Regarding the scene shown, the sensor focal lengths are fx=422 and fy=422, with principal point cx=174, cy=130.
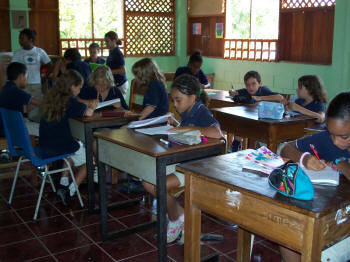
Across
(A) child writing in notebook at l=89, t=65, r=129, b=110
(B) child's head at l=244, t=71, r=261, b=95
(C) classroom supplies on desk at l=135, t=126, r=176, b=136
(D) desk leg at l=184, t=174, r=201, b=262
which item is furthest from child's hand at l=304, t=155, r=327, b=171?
(B) child's head at l=244, t=71, r=261, b=95

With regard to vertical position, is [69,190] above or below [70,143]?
below

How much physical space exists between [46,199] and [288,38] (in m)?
4.52

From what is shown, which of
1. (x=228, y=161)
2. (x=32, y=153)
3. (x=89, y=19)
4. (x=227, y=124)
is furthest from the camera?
(x=89, y=19)

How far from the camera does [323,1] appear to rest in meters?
5.92

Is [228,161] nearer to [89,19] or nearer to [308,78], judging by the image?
[308,78]

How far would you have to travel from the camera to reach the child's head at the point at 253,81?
181 inches

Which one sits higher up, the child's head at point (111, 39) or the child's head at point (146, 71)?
the child's head at point (111, 39)

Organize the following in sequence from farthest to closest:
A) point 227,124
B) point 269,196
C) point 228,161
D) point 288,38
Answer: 1. point 288,38
2. point 227,124
3. point 228,161
4. point 269,196

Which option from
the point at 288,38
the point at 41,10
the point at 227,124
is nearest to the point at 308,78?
the point at 227,124

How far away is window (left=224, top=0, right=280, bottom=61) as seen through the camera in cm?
684

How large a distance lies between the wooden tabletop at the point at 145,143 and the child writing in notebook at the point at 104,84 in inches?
48.3

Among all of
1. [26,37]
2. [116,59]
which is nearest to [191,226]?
[116,59]

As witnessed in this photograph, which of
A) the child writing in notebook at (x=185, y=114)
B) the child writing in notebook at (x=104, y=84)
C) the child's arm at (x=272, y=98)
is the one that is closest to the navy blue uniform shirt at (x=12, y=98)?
the child writing in notebook at (x=104, y=84)

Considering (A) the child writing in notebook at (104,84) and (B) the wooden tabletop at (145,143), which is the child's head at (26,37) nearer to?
(A) the child writing in notebook at (104,84)
